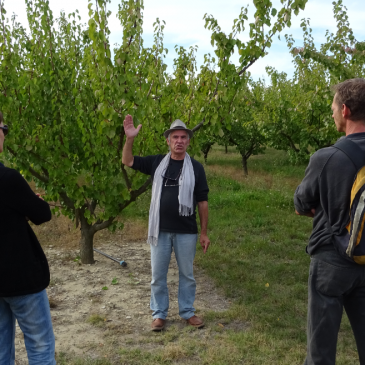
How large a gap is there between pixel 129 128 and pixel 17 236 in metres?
1.81

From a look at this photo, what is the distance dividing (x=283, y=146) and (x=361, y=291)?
1391 cm

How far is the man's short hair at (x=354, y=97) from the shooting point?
86.0 inches

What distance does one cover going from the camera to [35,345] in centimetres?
241

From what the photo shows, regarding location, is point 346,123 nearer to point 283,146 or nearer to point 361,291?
point 361,291

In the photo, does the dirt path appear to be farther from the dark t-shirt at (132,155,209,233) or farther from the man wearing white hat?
the dark t-shirt at (132,155,209,233)

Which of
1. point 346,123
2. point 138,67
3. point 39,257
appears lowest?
point 39,257

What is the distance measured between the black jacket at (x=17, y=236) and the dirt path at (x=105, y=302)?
5.53 feet

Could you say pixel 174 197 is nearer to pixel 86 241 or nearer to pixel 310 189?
pixel 310 189

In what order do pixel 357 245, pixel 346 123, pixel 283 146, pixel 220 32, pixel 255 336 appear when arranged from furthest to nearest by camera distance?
pixel 283 146 < pixel 220 32 < pixel 255 336 < pixel 346 123 < pixel 357 245

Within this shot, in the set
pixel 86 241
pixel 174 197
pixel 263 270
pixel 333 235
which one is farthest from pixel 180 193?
pixel 86 241

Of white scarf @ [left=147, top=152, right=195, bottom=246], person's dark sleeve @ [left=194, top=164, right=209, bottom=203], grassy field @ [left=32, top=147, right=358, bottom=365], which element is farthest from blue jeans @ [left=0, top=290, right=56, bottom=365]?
person's dark sleeve @ [left=194, top=164, right=209, bottom=203]

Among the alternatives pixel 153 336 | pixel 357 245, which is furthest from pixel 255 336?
pixel 357 245

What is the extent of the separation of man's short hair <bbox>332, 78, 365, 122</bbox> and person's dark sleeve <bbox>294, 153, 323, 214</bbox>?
0.33 metres

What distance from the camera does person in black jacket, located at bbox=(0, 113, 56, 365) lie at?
2.18 meters
